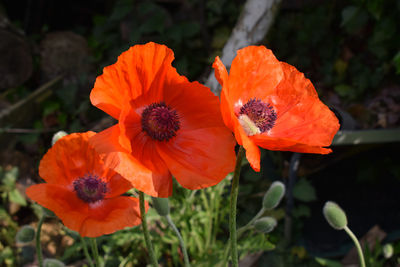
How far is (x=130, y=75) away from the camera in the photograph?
91 centimetres

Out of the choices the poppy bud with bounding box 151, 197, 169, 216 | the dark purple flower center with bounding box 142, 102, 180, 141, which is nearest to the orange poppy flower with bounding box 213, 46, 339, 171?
the dark purple flower center with bounding box 142, 102, 180, 141

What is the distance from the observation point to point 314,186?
2.98 metres

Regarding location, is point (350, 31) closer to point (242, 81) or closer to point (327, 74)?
point (327, 74)

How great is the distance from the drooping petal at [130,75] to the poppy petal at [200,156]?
0.16m

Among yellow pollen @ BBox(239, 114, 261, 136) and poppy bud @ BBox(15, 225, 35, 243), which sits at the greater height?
yellow pollen @ BBox(239, 114, 261, 136)

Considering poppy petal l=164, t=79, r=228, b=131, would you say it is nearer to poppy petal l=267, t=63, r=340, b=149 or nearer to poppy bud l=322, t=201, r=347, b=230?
poppy petal l=267, t=63, r=340, b=149

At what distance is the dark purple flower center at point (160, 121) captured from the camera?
980mm

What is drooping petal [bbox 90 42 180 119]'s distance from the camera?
0.86m

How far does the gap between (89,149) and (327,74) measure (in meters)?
2.95

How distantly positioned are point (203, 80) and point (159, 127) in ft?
6.49

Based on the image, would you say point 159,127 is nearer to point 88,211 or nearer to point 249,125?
point 249,125

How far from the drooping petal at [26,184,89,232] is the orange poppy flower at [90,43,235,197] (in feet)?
1.04

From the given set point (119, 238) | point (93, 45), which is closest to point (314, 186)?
point (119, 238)

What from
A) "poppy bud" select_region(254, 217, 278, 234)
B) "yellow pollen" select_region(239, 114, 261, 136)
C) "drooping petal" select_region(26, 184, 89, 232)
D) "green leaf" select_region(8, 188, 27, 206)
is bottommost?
Result: "green leaf" select_region(8, 188, 27, 206)
